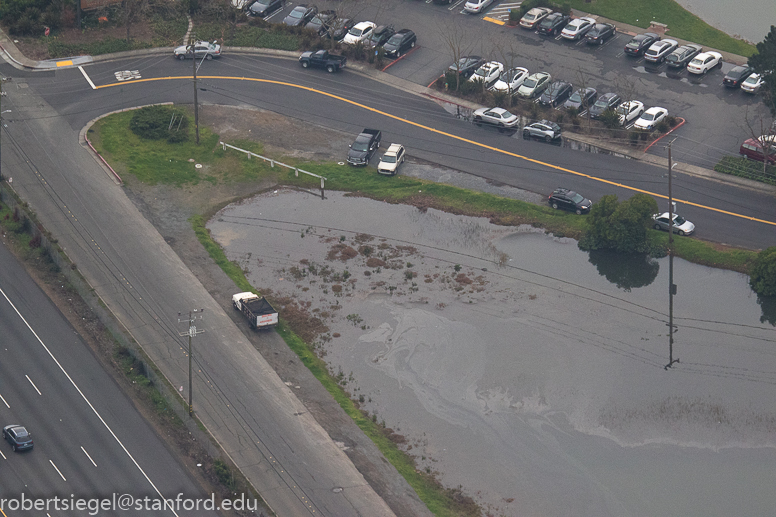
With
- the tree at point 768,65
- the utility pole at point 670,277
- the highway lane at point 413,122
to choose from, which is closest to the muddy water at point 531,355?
the utility pole at point 670,277

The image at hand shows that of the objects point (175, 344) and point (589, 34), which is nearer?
point (175, 344)

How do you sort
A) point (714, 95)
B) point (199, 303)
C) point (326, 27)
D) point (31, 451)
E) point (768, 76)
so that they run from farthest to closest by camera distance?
point (326, 27), point (714, 95), point (768, 76), point (199, 303), point (31, 451)

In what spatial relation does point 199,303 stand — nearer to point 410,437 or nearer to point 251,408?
point 251,408

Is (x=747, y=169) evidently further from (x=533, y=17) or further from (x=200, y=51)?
(x=200, y=51)

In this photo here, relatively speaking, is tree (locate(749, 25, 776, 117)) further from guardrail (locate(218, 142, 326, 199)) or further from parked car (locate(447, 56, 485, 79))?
guardrail (locate(218, 142, 326, 199))

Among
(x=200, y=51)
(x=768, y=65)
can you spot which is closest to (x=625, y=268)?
(x=768, y=65)

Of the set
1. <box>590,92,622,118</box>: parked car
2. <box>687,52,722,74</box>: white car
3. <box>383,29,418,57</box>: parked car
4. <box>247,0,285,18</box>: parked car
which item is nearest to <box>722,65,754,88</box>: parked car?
<box>687,52,722,74</box>: white car

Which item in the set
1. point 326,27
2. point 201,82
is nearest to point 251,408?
point 201,82
